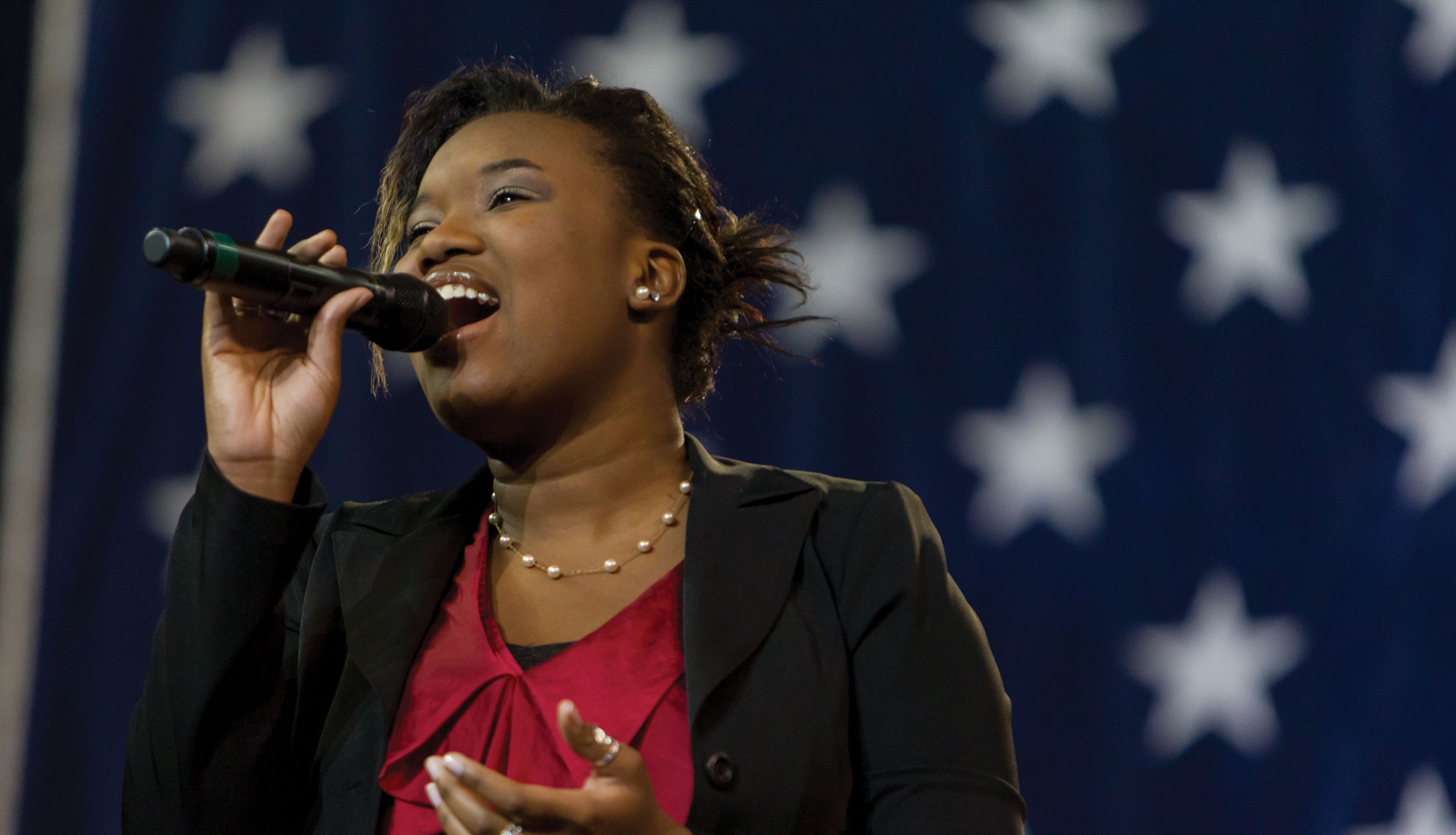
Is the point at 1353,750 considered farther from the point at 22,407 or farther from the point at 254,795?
the point at 22,407

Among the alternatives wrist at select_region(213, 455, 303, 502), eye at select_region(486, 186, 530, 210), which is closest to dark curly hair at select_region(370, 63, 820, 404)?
eye at select_region(486, 186, 530, 210)

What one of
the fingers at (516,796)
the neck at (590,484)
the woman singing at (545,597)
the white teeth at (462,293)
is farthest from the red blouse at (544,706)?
the white teeth at (462,293)

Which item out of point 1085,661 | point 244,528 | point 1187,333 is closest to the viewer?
point 244,528

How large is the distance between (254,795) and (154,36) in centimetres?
158

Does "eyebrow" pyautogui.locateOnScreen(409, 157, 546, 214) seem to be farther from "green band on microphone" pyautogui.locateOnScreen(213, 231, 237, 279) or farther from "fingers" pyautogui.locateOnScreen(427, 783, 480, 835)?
"fingers" pyautogui.locateOnScreen(427, 783, 480, 835)

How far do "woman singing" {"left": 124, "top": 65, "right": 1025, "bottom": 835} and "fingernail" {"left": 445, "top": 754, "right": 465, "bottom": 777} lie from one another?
3cm

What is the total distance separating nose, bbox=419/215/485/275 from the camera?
138cm

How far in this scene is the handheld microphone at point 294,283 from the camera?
1.06m

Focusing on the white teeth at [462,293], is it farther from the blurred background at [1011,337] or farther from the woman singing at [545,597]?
the blurred background at [1011,337]

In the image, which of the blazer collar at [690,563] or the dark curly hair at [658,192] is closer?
the blazer collar at [690,563]

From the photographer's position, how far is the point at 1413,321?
2.30 meters

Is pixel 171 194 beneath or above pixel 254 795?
above

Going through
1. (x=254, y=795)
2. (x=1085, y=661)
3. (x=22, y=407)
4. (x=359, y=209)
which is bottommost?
(x=254, y=795)

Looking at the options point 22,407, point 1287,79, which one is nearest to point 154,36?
point 22,407
